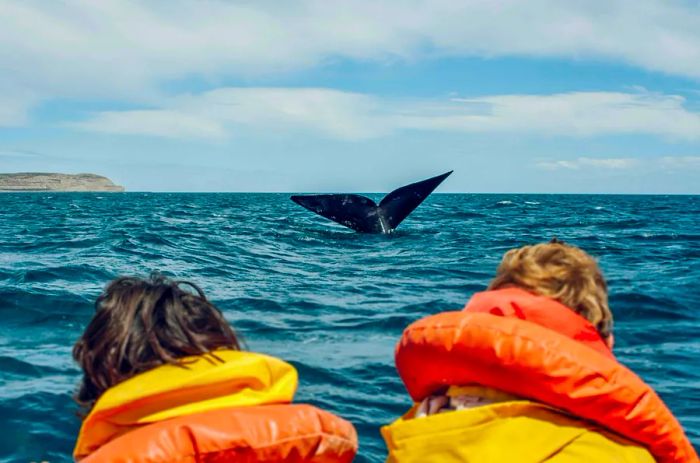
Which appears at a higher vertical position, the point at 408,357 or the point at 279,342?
the point at 408,357

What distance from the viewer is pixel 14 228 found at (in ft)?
81.1

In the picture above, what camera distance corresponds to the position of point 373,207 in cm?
A: 2041

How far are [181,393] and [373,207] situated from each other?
57.5 ft

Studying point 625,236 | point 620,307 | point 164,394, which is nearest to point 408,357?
point 164,394

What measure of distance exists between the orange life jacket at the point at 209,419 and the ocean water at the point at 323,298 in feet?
8.86

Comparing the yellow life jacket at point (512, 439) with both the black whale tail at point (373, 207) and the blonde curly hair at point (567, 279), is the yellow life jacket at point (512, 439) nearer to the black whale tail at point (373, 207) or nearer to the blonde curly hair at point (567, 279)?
the blonde curly hair at point (567, 279)

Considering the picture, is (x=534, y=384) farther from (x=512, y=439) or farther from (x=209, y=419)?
(x=209, y=419)

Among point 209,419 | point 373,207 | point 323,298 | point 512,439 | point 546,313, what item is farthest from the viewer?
point 373,207

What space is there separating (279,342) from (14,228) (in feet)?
61.2

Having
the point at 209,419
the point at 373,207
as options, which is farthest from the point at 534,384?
the point at 373,207

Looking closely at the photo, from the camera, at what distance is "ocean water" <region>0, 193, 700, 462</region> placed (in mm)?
6715

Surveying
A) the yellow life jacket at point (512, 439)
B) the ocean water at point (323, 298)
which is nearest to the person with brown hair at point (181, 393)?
the yellow life jacket at point (512, 439)

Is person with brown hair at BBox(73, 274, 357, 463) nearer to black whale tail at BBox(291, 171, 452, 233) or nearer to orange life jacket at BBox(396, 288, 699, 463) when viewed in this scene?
orange life jacket at BBox(396, 288, 699, 463)

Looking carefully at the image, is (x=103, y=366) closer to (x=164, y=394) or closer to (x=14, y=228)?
(x=164, y=394)
